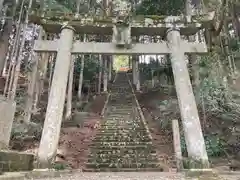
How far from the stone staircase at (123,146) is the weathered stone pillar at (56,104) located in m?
1.98

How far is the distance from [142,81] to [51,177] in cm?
1861

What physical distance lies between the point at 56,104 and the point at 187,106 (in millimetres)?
3066

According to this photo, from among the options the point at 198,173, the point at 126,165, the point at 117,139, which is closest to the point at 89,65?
the point at 117,139

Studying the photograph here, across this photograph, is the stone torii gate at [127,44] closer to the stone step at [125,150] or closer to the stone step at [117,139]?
the stone step at [125,150]

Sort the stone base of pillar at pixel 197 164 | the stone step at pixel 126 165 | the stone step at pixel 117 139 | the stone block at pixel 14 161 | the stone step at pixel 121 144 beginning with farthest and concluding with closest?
1. the stone step at pixel 117 139
2. the stone step at pixel 121 144
3. the stone step at pixel 126 165
4. the stone base of pillar at pixel 197 164
5. the stone block at pixel 14 161

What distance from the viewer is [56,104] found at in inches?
240

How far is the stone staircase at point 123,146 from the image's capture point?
24.5 feet

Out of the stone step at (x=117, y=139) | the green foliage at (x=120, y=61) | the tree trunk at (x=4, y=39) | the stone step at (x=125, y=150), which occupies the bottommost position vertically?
the stone step at (x=125, y=150)

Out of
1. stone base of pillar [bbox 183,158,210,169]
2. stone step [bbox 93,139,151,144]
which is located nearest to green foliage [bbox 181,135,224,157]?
stone step [bbox 93,139,151,144]

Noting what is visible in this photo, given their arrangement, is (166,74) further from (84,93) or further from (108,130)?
(108,130)

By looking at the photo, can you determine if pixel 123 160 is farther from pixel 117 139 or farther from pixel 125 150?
pixel 117 139

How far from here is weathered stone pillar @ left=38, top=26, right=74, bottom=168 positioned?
18.3ft

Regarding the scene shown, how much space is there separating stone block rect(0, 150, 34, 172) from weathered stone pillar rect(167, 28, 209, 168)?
363 centimetres

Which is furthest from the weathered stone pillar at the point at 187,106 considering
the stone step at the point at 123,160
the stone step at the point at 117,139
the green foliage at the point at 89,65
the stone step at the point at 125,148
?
the green foliage at the point at 89,65
